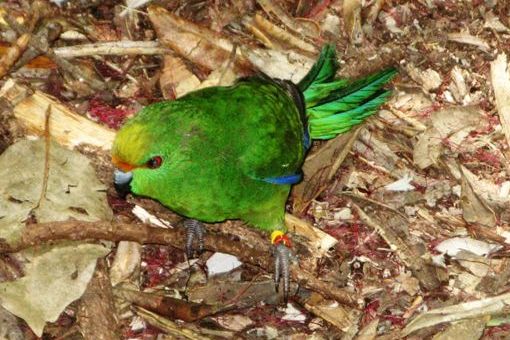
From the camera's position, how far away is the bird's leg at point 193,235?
586 cm

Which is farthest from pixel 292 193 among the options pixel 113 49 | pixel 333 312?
pixel 113 49

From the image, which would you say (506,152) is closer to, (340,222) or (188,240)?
(340,222)

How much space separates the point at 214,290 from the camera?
19.3 ft

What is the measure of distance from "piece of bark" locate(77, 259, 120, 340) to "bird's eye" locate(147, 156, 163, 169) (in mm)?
1042

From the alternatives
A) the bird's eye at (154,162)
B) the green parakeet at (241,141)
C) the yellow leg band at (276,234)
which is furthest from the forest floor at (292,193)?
the bird's eye at (154,162)

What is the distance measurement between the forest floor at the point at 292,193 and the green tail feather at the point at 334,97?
14 centimetres

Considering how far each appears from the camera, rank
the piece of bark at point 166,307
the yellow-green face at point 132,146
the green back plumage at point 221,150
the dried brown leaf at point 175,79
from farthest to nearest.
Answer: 1. the dried brown leaf at point 175,79
2. the piece of bark at point 166,307
3. the green back plumage at point 221,150
4. the yellow-green face at point 132,146

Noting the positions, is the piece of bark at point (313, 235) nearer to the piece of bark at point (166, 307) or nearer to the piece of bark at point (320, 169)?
the piece of bark at point (320, 169)

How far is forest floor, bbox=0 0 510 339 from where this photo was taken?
18.2ft

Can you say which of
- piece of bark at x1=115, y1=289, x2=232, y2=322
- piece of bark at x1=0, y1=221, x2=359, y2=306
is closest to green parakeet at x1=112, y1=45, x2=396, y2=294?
piece of bark at x1=0, y1=221, x2=359, y2=306

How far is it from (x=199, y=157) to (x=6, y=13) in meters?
2.20

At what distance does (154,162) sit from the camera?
4.89 m

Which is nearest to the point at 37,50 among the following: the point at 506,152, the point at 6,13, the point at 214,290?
the point at 6,13

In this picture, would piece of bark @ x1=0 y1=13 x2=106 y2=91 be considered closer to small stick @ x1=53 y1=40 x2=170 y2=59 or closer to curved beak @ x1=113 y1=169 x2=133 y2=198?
small stick @ x1=53 y1=40 x2=170 y2=59
